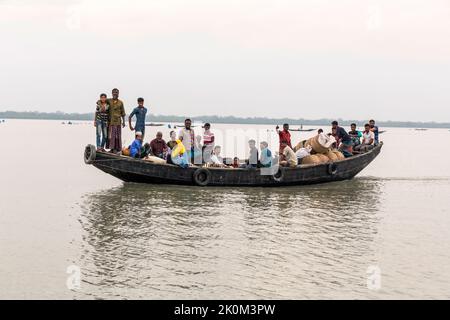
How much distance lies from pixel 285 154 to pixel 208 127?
3.13 meters

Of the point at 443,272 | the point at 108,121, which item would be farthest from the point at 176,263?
the point at 108,121

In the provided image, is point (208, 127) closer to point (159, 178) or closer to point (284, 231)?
point (159, 178)

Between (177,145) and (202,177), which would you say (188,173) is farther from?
→ (177,145)

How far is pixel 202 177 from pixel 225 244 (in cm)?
866

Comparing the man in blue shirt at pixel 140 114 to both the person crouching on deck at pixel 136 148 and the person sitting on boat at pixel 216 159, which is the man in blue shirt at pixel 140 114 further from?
the person sitting on boat at pixel 216 159

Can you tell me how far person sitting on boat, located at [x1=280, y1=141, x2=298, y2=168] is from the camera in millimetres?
22567

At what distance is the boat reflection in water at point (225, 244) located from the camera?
1023 cm

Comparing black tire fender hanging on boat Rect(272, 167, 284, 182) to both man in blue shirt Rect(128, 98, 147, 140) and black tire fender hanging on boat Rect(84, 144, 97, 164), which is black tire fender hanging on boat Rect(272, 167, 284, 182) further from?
black tire fender hanging on boat Rect(84, 144, 97, 164)

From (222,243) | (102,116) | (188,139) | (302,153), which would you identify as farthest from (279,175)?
(222,243)

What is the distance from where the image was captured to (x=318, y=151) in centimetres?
2394

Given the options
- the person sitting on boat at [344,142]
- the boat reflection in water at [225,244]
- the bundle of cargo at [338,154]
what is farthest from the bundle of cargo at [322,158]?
the boat reflection in water at [225,244]

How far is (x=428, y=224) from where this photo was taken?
1662cm

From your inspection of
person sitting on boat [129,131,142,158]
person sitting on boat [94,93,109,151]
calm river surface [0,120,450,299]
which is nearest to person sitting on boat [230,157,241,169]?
calm river surface [0,120,450,299]

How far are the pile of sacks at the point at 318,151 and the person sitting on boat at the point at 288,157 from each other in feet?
3.20
